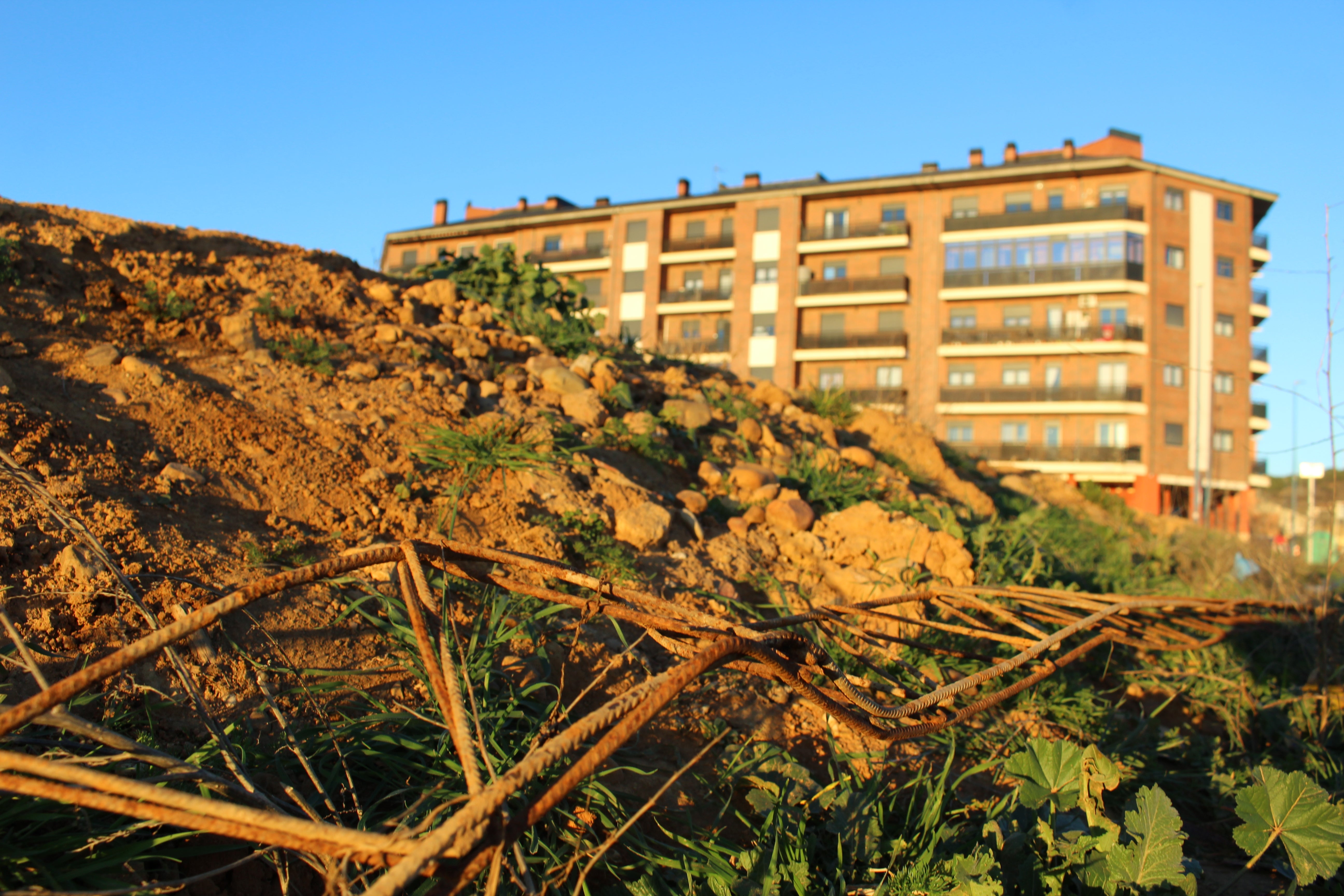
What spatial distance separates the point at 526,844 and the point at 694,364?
20.7 feet

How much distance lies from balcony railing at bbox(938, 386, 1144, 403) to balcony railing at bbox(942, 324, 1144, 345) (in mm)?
1751

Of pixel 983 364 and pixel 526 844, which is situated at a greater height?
pixel 983 364

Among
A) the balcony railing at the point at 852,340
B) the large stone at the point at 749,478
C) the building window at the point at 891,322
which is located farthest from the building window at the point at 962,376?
the large stone at the point at 749,478

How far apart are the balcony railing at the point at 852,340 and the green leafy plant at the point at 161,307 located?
104ft

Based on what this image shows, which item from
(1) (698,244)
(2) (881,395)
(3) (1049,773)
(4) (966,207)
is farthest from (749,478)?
(1) (698,244)

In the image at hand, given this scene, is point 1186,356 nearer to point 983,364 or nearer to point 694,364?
point 983,364

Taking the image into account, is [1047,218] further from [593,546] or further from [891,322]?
[593,546]

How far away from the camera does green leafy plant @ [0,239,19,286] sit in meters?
3.72

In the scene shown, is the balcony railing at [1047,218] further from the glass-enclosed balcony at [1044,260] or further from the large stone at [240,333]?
the large stone at [240,333]

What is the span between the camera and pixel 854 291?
34438 mm

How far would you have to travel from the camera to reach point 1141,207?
31.7m

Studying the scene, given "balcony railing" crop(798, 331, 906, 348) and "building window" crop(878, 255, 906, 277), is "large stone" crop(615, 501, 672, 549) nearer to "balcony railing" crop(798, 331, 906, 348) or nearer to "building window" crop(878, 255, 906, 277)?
"balcony railing" crop(798, 331, 906, 348)

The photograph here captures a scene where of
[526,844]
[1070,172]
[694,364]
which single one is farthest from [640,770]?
[1070,172]

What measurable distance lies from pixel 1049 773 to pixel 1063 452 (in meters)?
32.6
